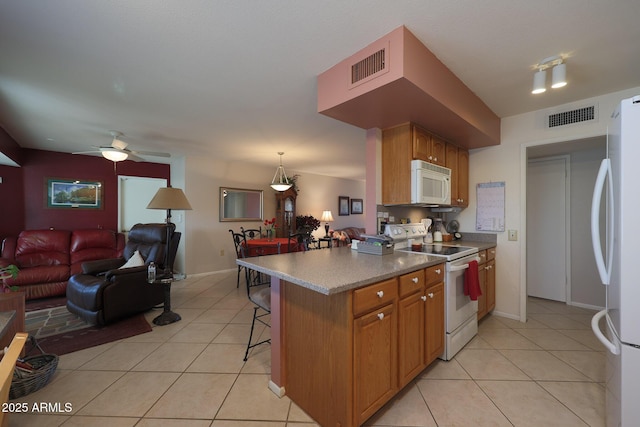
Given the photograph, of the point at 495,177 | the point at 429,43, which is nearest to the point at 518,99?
the point at 495,177

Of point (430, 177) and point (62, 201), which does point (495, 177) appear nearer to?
point (430, 177)

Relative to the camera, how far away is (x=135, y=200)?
5.40 meters

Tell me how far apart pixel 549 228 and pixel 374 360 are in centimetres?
356

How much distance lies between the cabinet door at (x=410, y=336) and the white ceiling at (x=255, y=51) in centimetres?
173

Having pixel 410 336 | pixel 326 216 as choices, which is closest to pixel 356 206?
pixel 326 216

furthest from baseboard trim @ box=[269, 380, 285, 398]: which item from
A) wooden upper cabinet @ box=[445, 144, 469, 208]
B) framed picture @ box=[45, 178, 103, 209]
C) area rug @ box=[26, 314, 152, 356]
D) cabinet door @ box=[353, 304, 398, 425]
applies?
framed picture @ box=[45, 178, 103, 209]

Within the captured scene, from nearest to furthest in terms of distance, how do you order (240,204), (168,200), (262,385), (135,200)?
(262,385) → (168,200) → (135,200) → (240,204)

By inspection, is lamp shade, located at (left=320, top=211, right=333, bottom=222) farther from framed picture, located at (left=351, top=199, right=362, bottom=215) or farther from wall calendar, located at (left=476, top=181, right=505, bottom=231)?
wall calendar, located at (left=476, top=181, right=505, bottom=231)

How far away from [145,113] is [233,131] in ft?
3.27

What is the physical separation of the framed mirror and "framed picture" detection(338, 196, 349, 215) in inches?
105

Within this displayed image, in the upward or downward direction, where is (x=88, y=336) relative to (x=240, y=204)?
downward

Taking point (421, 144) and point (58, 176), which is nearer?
point (421, 144)

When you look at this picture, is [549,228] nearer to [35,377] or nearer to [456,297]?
[456,297]

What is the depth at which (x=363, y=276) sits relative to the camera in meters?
1.41
